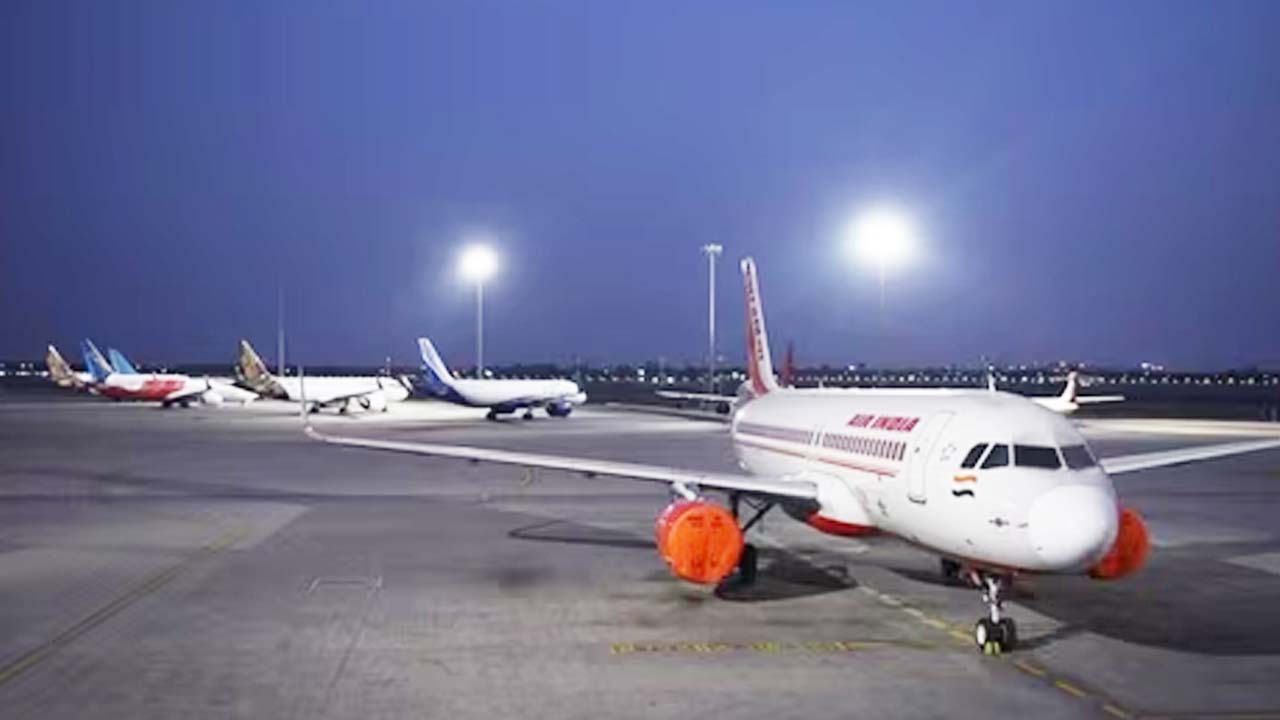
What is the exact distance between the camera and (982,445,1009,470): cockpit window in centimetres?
1730

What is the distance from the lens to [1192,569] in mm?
25578

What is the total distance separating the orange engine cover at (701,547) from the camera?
20.5m

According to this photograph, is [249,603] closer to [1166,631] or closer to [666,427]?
[1166,631]

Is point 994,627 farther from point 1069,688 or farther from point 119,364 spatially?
point 119,364

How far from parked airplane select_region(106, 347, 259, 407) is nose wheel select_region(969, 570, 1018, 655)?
105 meters

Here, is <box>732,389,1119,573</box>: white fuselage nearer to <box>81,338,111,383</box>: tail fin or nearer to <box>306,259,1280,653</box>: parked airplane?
<box>306,259,1280,653</box>: parked airplane

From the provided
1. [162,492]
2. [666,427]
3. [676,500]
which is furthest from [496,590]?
[666,427]

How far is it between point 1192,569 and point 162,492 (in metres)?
30.4

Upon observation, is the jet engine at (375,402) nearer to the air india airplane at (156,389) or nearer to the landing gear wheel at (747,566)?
the air india airplane at (156,389)

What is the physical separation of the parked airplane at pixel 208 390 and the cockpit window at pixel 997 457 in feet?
346

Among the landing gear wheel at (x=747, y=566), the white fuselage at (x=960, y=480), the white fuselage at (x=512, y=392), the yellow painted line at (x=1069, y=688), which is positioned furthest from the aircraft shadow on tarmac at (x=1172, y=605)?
the white fuselage at (x=512, y=392)

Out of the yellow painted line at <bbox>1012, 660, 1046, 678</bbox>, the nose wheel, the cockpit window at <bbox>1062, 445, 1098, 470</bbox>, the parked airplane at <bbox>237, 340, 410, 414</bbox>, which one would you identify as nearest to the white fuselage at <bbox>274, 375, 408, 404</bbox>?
the parked airplane at <bbox>237, 340, 410, 414</bbox>

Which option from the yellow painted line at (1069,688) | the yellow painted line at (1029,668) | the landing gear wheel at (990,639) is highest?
the landing gear wheel at (990,639)

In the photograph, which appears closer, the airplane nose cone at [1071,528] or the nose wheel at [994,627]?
the airplane nose cone at [1071,528]
